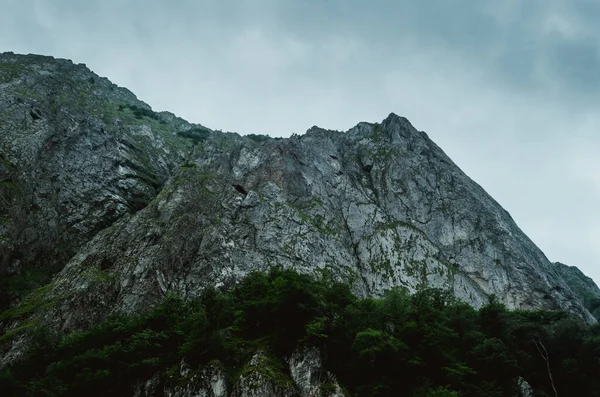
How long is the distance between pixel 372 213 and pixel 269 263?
25.5 m

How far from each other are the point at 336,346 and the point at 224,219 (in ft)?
105

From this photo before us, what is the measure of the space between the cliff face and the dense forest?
32.1 ft

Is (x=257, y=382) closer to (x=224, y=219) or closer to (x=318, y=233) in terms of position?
(x=224, y=219)

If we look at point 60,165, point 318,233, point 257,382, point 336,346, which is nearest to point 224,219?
point 318,233

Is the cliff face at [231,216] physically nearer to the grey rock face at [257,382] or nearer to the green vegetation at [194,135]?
the grey rock face at [257,382]

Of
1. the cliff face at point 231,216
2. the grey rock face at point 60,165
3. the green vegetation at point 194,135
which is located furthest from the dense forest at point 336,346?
the green vegetation at point 194,135

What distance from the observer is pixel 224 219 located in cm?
6419

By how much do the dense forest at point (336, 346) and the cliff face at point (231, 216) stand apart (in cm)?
978

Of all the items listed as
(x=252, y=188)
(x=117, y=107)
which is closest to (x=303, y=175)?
(x=252, y=188)

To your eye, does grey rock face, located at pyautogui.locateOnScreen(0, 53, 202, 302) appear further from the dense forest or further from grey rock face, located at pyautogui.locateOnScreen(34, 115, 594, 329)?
the dense forest

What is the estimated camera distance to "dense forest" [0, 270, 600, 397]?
1345 inches

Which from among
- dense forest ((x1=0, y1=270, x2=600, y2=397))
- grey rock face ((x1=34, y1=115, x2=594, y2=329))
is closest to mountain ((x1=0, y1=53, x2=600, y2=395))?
grey rock face ((x1=34, y1=115, x2=594, y2=329))

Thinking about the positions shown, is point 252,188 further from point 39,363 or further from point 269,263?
point 39,363

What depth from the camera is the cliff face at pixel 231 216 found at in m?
54.1
